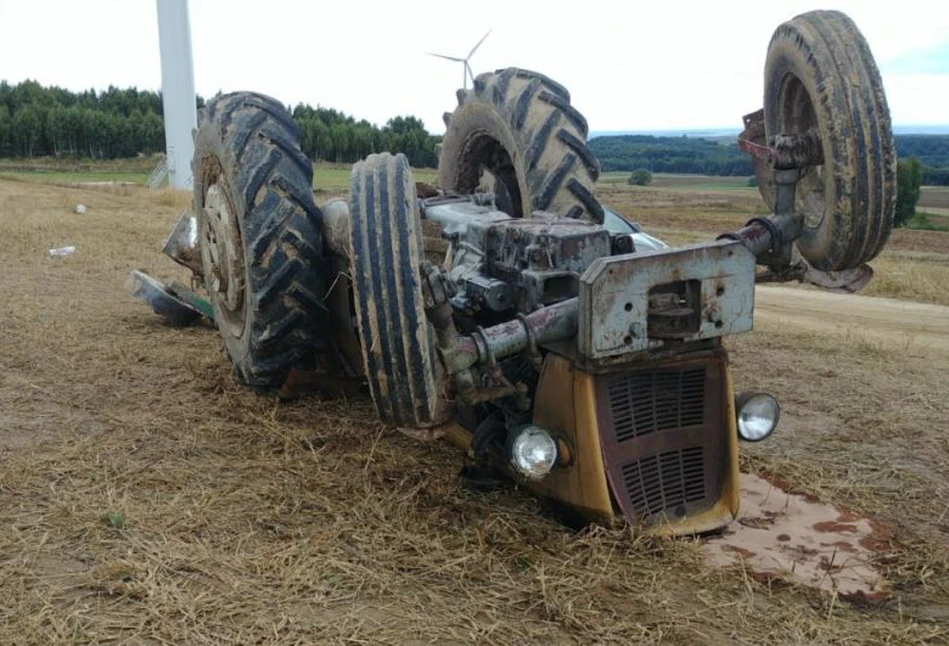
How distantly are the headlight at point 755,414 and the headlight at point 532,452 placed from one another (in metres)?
0.91

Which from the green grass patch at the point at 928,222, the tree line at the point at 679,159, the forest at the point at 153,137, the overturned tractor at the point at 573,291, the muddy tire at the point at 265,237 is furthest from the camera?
the tree line at the point at 679,159

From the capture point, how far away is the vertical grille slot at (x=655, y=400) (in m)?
4.14

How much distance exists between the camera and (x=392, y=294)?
3479 millimetres

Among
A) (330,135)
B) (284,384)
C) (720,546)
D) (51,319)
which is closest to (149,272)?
(51,319)

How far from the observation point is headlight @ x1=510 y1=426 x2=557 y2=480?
157 inches

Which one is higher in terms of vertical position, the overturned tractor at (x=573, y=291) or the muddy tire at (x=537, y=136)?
the muddy tire at (x=537, y=136)

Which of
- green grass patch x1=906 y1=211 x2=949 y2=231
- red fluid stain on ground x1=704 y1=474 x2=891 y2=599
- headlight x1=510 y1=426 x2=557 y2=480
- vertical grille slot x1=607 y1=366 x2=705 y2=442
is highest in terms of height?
vertical grille slot x1=607 y1=366 x2=705 y2=442

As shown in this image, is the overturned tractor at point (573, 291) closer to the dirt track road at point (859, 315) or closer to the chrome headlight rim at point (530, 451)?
the chrome headlight rim at point (530, 451)

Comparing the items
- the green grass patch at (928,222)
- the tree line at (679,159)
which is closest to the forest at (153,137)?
the tree line at (679,159)

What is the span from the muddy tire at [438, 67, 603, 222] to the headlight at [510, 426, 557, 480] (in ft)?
6.39

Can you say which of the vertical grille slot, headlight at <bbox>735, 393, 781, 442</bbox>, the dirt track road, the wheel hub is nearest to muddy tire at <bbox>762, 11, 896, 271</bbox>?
headlight at <bbox>735, 393, 781, 442</bbox>

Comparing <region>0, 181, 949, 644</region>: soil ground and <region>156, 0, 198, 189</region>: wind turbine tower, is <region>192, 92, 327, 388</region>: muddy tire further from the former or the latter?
<region>156, 0, 198, 189</region>: wind turbine tower

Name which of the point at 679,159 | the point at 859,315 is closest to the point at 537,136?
the point at 859,315

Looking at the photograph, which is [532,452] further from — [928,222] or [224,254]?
[928,222]
